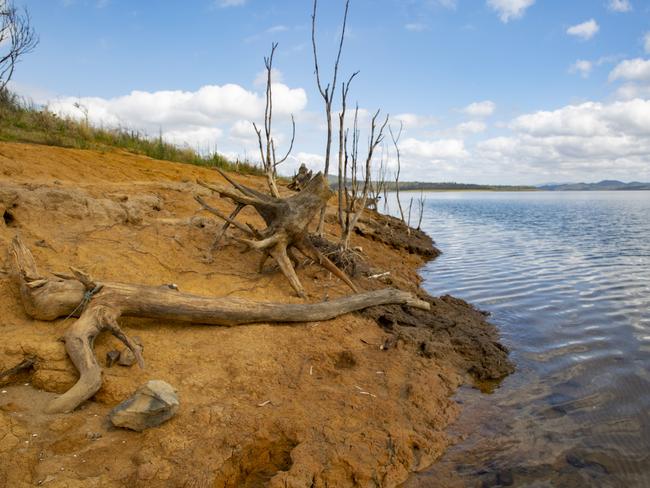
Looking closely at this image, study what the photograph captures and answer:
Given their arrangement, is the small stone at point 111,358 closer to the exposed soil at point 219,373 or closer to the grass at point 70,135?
the exposed soil at point 219,373

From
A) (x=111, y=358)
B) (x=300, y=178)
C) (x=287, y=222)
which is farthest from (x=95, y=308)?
(x=300, y=178)

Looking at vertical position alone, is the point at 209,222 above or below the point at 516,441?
above

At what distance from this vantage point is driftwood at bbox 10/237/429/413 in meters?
3.39

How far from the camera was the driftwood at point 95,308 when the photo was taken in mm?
3393

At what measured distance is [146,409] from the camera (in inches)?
118

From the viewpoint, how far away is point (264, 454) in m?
3.09

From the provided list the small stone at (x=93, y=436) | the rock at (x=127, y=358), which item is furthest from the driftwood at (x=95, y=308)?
the small stone at (x=93, y=436)

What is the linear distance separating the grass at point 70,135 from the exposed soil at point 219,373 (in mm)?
4242

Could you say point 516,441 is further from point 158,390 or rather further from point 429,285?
point 429,285

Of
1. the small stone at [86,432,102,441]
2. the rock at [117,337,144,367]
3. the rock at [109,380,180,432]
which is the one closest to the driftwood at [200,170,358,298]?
the rock at [117,337,144,367]

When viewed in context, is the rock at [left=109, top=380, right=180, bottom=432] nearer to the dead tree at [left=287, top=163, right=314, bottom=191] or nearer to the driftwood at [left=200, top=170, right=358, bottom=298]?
the driftwood at [left=200, top=170, right=358, bottom=298]

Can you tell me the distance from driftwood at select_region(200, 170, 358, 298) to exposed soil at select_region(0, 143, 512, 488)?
31 cm

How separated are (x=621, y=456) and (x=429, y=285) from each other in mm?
5731

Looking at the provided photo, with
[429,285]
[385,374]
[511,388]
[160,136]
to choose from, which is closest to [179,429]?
→ [385,374]
